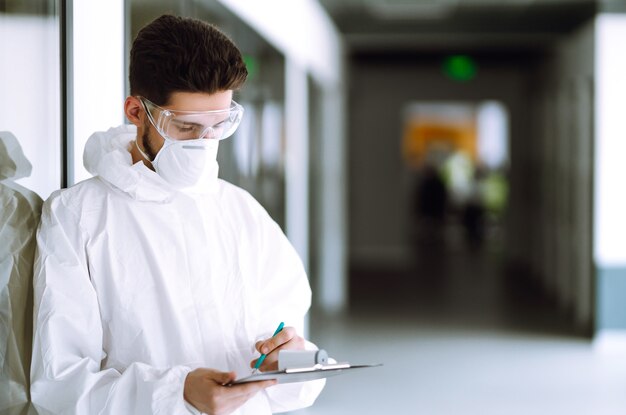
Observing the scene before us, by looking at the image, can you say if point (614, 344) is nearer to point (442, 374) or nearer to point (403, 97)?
point (442, 374)

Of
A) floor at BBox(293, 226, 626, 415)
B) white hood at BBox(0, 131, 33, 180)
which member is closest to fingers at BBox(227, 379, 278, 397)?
white hood at BBox(0, 131, 33, 180)

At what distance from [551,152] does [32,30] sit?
34.3 feet

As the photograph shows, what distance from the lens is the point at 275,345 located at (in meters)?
1.92

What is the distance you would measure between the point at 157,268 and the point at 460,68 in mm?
13373

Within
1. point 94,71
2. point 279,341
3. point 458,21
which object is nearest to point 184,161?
point 279,341

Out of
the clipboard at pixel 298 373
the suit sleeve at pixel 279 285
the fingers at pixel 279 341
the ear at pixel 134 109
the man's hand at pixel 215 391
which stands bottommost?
the man's hand at pixel 215 391

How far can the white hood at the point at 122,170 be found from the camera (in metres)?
1.89

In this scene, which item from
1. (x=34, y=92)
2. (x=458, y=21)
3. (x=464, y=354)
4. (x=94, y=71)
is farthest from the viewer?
(x=458, y=21)

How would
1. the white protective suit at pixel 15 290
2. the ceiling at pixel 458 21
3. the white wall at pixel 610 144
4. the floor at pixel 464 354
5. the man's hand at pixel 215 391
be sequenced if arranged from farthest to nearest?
the ceiling at pixel 458 21 < the white wall at pixel 610 144 < the floor at pixel 464 354 < the white protective suit at pixel 15 290 < the man's hand at pixel 215 391

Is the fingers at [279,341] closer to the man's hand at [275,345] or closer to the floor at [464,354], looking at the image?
the man's hand at [275,345]

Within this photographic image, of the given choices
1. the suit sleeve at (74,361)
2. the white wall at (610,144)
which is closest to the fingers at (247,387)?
the suit sleeve at (74,361)

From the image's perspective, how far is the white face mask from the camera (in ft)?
6.21

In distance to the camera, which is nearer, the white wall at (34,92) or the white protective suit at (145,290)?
the white protective suit at (145,290)

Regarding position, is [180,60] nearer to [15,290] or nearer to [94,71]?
[15,290]
